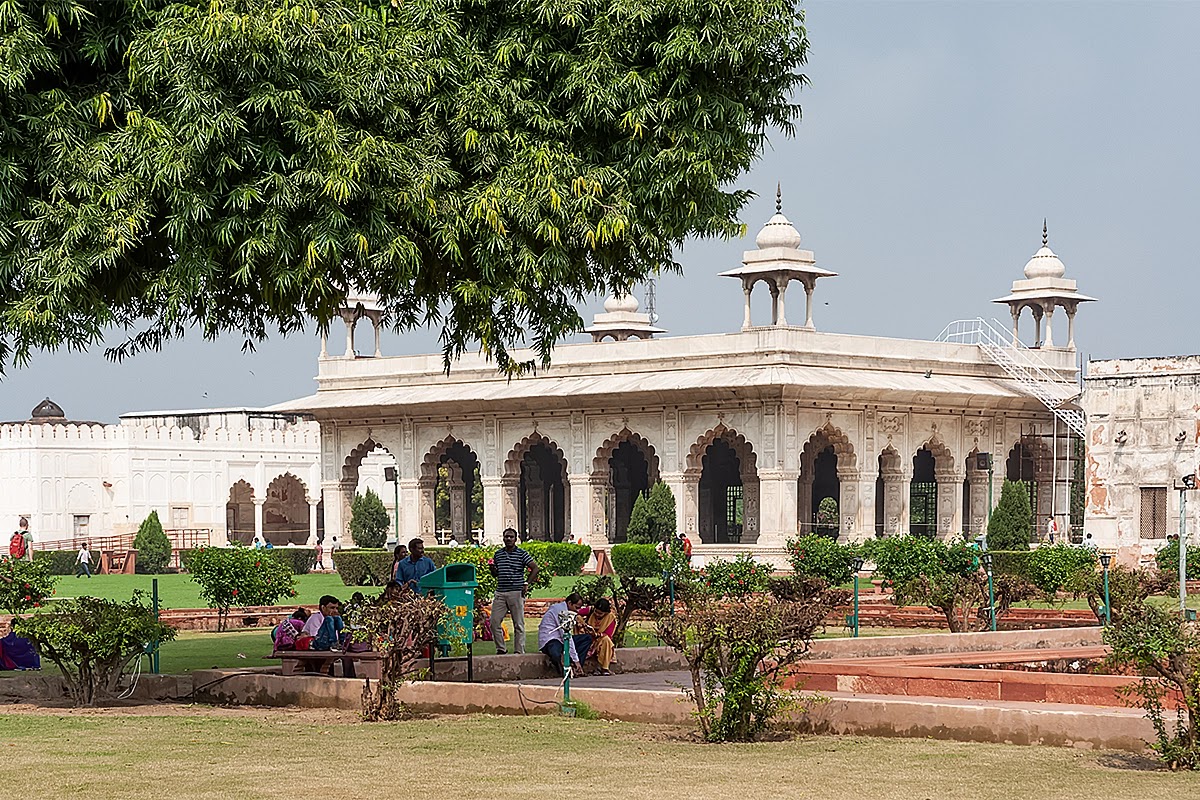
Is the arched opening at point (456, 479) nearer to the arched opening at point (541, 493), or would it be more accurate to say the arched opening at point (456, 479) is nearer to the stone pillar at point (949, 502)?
the arched opening at point (541, 493)

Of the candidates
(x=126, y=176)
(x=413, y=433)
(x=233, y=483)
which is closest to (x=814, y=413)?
(x=413, y=433)

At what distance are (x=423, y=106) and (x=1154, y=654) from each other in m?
5.61

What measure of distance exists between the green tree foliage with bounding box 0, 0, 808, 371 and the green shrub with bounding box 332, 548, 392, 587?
18.9 m

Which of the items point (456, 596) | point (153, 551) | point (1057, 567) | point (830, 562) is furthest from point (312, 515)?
point (456, 596)

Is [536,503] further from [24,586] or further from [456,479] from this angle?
[24,586]

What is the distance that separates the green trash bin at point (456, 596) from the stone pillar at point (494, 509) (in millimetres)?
26097

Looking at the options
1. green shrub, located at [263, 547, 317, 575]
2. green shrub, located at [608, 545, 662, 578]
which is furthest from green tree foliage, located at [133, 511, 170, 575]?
green shrub, located at [608, 545, 662, 578]

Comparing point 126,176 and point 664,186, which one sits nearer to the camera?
point 126,176

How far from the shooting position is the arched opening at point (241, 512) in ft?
173

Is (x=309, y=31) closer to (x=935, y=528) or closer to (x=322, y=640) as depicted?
(x=322, y=640)

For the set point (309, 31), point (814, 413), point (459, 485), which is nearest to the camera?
point (309, 31)

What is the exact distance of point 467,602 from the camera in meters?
12.2

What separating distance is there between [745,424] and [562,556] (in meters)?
4.53

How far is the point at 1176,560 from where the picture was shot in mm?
25594
